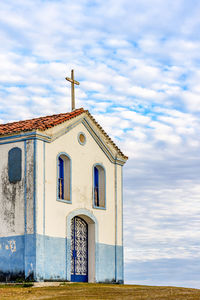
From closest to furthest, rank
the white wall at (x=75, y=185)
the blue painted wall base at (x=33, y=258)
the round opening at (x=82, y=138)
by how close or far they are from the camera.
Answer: the blue painted wall base at (x=33, y=258) < the white wall at (x=75, y=185) < the round opening at (x=82, y=138)

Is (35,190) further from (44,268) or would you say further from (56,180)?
(44,268)

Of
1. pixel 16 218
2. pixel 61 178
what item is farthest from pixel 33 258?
pixel 61 178

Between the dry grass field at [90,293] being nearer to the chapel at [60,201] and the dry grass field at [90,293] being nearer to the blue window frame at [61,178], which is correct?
the chapel at [60,201]

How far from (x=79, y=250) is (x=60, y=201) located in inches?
111

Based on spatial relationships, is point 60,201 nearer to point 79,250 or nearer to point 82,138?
point 79,250

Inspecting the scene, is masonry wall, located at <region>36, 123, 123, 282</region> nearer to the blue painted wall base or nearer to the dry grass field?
the blue painted wall base

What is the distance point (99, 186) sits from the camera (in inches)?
1105

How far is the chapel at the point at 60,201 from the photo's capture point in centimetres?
2348

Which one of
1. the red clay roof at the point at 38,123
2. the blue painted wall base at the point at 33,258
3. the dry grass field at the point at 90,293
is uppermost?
the red clay roof at the point at 38,123

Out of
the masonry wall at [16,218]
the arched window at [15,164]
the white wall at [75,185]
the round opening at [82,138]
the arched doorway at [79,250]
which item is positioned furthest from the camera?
the round opening at [82,138]

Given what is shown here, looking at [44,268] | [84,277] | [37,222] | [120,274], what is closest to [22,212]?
[37,222]

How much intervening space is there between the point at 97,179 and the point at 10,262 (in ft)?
21.3

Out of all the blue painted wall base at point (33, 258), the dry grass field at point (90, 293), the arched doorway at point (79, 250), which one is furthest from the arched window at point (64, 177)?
the dry grass field at point (90, 293)

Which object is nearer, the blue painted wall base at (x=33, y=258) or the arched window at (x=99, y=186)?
the blue painted wall base at (x=33, y=258)
